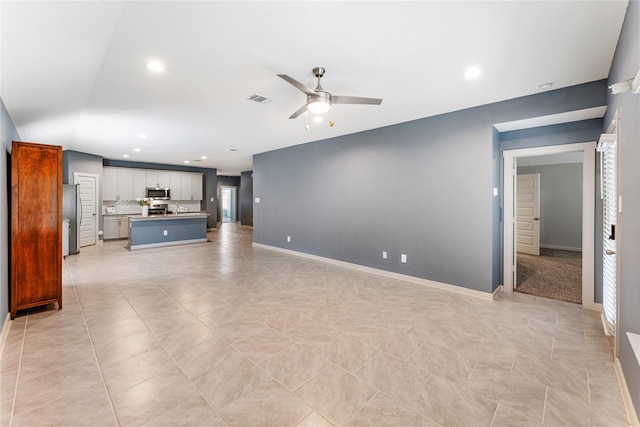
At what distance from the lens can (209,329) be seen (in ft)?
9.28

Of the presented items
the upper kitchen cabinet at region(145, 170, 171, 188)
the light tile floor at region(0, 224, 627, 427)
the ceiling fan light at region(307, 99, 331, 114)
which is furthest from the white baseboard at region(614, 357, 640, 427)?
the upper kitchen cabinet at region(145, 170, 171, 188)

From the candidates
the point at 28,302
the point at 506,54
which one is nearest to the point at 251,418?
Result: the point at 28,302

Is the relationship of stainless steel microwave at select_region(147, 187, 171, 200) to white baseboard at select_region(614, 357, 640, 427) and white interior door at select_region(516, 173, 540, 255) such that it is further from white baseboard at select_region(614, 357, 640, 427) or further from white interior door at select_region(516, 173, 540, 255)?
white baseboard at select_region(614, 357, 640, 427)

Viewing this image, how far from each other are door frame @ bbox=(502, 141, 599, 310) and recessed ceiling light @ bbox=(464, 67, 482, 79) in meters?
1.63

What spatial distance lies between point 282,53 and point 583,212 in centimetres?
394

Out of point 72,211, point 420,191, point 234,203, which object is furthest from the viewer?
point 234,203

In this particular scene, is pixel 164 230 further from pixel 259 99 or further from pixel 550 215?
pixel 550 215

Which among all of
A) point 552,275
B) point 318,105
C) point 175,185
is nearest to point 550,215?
point 552,275

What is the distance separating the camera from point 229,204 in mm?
15016

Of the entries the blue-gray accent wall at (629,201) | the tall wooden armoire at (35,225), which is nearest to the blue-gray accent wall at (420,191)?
the blue-gray accent wall at (629,201)

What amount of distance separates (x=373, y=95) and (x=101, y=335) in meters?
3.87

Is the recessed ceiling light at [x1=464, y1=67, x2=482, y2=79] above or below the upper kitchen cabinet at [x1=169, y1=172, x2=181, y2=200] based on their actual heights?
above

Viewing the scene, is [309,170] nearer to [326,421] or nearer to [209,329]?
[209,329]

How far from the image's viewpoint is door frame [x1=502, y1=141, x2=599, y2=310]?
3.39 m
